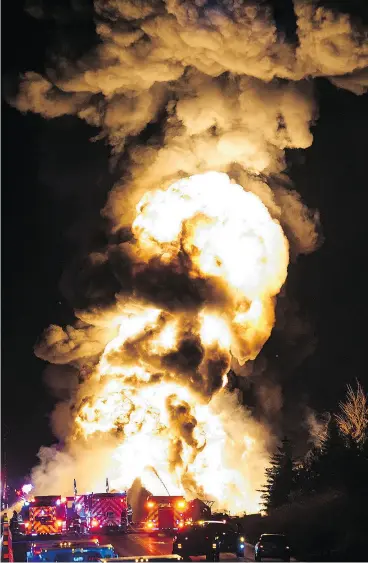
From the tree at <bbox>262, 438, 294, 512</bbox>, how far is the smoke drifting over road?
4163 millimetres

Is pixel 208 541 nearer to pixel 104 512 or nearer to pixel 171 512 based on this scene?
pixel 171 512

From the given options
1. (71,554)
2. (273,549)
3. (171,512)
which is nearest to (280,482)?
(171,512)

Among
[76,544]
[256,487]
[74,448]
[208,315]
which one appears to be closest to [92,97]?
[208,315]

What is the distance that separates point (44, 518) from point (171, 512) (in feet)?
18.4

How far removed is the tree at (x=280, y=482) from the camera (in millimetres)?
58375

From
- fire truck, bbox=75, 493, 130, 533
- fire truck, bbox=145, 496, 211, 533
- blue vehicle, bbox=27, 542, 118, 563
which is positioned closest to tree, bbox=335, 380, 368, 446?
fire truck, bbox=145, 496, 211, 533

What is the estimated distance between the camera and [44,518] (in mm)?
51594

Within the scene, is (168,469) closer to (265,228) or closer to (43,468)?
(43,468)

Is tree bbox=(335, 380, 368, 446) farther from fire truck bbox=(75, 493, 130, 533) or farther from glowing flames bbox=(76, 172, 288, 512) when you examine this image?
fire truck bbox=(75, 493, 130, 533)

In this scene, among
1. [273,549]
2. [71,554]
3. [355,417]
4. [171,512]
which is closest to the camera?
[71,554]

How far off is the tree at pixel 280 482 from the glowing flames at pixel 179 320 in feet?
13.6

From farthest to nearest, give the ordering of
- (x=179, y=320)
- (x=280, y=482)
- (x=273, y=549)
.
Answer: (x=179, y=320)
(x=280, y=482)
(x=273, y=549)

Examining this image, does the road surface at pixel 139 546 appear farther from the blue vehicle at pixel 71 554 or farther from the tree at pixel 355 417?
the tree at pixel 355 417

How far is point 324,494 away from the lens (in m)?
51.7
